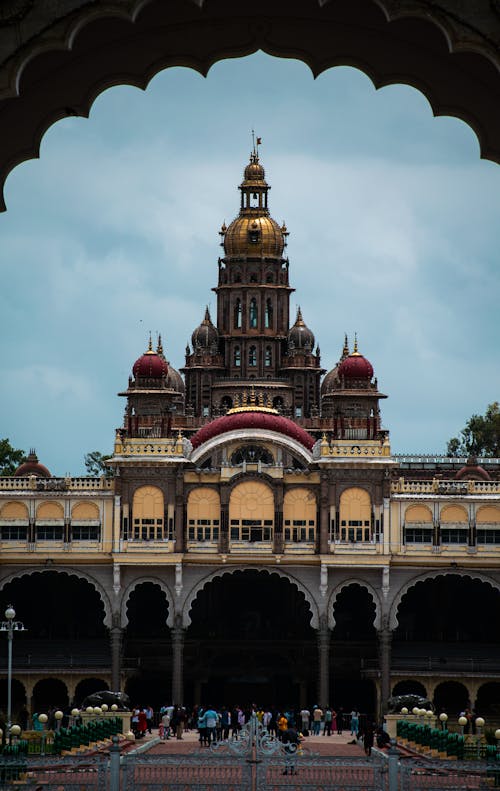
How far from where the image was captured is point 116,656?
65812 millimetres

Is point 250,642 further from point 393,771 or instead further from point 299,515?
point 393,771


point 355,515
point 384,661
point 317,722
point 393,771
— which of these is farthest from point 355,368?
point 393,771

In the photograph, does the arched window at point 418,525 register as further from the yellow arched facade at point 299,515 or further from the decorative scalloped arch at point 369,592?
the yellow arched facade at point 299,515

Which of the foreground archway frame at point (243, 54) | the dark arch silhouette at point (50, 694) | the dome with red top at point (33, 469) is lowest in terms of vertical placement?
the dark arch silhouette at point (50, 694)

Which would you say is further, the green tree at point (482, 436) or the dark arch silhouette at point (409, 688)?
the green tree at point (482, 436)

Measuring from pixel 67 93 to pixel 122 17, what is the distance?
62.9 inches

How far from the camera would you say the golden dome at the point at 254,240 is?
289ft

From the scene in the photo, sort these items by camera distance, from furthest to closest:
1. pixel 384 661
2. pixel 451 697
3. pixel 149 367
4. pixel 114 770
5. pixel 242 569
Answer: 1. pixel 149 367
2. pixel 451 697
3. pixel 242 569
4. pixel 384 661
5. pixel 114 770

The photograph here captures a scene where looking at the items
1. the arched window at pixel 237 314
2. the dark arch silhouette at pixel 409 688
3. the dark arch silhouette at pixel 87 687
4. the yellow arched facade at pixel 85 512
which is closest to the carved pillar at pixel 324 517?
the dark arch silhouette at pixel 409 688

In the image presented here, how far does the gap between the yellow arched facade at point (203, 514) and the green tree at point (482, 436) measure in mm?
43002

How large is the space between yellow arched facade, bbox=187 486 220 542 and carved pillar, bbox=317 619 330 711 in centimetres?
577

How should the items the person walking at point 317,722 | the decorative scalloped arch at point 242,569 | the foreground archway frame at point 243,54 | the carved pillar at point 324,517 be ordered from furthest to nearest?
1. the carved pillar at point 324,517
2. the decorative scalloped arch at point 242,569
3. the person walking at point 317,722
4. the foreground archway frame at point 243,54

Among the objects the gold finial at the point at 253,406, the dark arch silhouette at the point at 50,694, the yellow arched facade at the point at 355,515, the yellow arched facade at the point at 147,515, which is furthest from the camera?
the gold finial at the point at 253,406

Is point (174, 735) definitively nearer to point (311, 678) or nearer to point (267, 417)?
point (311, 678)
